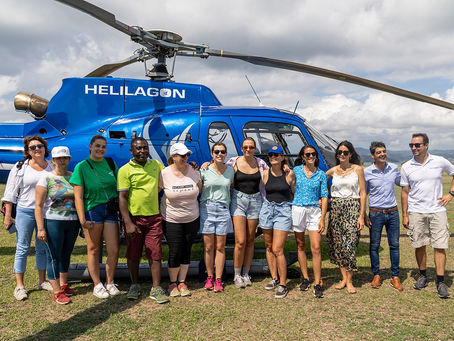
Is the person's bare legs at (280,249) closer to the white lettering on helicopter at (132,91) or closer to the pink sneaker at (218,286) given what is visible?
the pink sneaker at (218,286)

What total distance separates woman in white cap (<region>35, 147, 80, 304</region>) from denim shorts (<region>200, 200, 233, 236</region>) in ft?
5.48

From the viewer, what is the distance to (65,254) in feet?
14.5

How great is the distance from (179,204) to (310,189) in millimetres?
1793

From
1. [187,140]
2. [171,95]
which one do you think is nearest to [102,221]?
[187,140]

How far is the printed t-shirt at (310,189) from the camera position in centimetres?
462

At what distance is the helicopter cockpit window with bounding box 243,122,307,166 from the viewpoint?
20.0 feet

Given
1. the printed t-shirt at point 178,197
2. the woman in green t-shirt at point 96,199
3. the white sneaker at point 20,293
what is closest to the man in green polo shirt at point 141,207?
the printed t-shirt at point 178,197

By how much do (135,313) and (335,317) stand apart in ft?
8.02

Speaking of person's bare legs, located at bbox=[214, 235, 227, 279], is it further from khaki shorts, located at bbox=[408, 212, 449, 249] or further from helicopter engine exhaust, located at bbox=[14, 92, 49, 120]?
helicopter engine exhaust, located at bbox=[14, 92, 49, 120]

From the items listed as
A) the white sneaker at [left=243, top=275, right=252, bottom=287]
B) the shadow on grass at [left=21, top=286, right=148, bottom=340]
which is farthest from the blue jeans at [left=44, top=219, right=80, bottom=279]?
the white sneaker at [left=243, top=275, right=252, bottom=287]

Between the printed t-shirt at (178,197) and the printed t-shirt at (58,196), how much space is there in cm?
114

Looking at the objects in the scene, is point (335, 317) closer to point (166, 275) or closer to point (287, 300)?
point (287, 300)

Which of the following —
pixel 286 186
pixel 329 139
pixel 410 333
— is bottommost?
pixel 410 333

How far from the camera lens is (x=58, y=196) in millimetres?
4203
